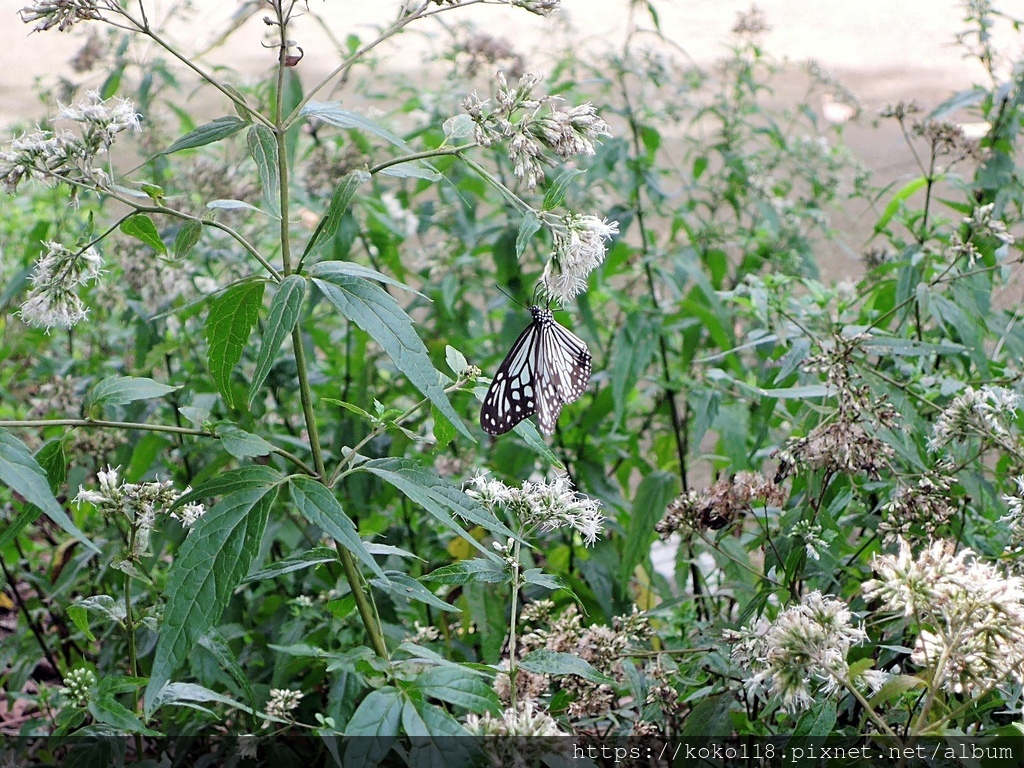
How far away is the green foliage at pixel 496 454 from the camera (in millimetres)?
1165

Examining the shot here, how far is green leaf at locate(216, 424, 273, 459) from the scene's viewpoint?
3.96 ft

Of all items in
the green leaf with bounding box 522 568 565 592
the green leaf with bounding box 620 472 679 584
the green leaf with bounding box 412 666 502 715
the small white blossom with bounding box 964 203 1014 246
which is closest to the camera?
the green leaf with bounding box 412 666 502 715

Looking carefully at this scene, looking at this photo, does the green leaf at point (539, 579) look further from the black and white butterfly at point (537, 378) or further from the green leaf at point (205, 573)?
the green leaf at point (205, 573)

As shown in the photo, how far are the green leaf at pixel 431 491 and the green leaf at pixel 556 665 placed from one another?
17cm

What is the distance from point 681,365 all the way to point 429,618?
1061 millimetres

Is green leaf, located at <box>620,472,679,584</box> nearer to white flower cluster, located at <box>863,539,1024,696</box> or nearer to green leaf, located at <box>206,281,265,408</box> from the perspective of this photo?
white flower cluster, located at <box>863,539,1024,696</box>

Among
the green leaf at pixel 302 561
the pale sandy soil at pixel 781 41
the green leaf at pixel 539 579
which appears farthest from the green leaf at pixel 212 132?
the pale sandy soil at pixel 781 41

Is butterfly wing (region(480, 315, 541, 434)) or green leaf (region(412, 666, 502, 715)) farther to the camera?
butterfly wing (region(480, 315, 541, 434))

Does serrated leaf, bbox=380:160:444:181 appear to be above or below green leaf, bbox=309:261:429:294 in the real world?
above

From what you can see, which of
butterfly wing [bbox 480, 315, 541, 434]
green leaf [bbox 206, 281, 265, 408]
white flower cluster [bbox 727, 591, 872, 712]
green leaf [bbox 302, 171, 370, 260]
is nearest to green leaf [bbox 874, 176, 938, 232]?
butterfly wing [bbox 480, 315, 541, 434]

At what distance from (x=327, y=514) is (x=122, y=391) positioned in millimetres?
376

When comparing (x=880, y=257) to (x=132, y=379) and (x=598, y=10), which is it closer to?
(x=132, y=379)

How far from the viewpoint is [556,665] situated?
128cm

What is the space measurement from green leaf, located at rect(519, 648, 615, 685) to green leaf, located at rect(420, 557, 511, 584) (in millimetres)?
114
